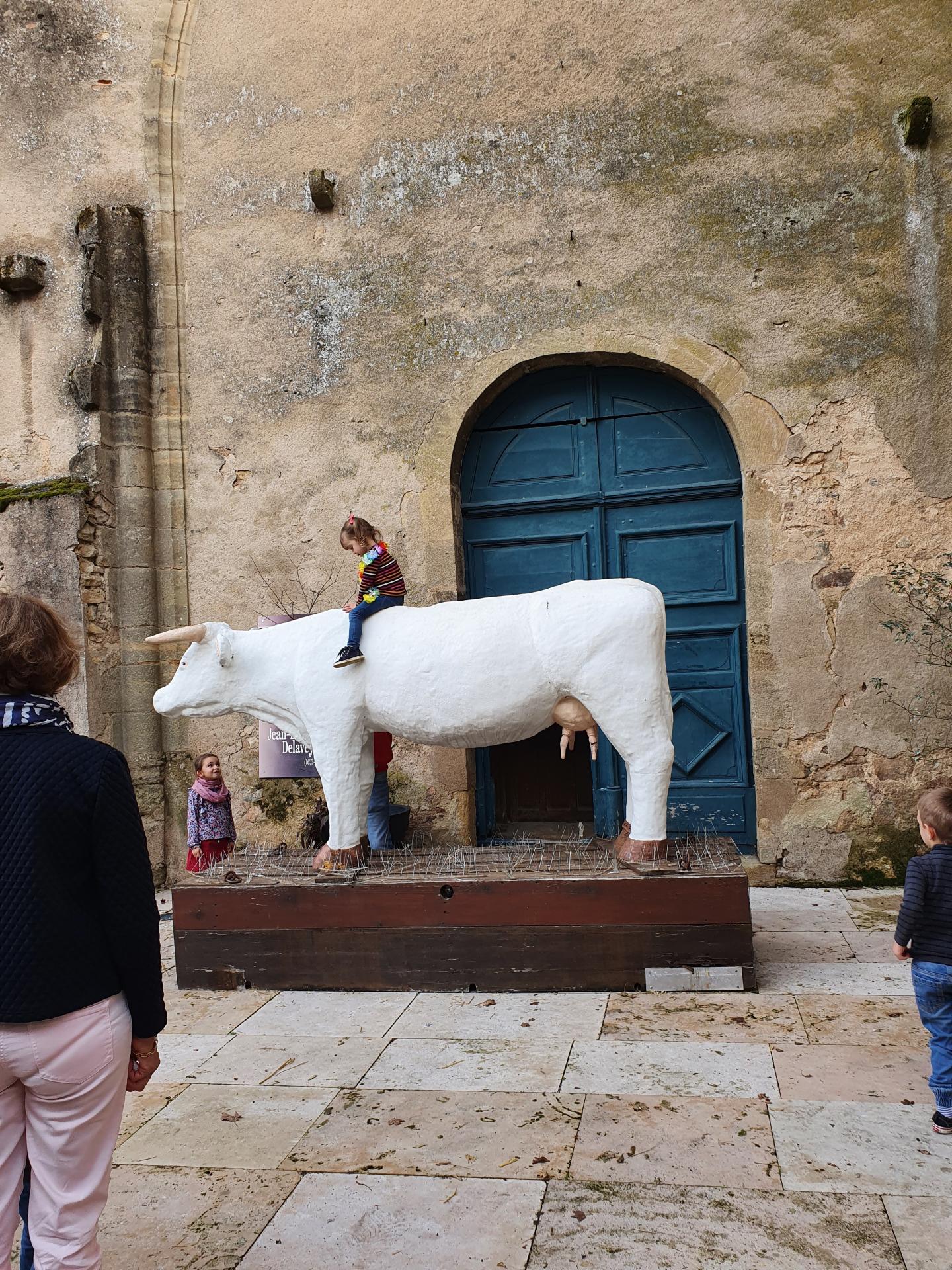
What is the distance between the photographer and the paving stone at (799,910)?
5.23 m

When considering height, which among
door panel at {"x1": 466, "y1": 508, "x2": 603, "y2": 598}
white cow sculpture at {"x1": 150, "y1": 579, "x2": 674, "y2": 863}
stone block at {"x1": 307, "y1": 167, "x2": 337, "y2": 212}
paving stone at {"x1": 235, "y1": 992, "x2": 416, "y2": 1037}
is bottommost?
paving stone at {"x1": 235, "y1": 992, "x2": 416, "y2": 1037}

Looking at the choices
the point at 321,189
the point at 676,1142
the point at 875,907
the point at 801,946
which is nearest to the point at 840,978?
the point at 801,946

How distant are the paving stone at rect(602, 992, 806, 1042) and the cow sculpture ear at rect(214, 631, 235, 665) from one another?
7.47 ft

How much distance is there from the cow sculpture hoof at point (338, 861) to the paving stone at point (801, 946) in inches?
73.9

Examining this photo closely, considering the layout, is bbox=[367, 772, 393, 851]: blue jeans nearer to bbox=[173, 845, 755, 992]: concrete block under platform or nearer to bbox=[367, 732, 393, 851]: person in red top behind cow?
bbox=[367, 732, 393, 851]: person in red top behind cow

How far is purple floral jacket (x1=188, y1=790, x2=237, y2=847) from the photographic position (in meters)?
5.73

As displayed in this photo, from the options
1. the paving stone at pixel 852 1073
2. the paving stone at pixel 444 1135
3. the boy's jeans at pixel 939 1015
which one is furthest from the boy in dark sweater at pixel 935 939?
the paving stone at pixel 444 1135

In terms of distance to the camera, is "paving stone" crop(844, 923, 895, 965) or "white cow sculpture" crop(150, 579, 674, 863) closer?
"white cow sculpture" crop(150, 579, 674, 863)

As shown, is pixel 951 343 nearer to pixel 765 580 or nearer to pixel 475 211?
pixel 765 580

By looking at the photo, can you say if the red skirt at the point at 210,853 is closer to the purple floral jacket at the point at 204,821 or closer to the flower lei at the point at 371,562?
the purple floral jacket at the point at 204,821

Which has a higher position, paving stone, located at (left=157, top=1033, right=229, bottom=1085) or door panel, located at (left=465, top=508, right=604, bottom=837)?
door panel, located at (left=465, top=508, right=604, bottom=837)

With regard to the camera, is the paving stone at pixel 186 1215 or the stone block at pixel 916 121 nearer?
the paving stone at pixel 186 1215

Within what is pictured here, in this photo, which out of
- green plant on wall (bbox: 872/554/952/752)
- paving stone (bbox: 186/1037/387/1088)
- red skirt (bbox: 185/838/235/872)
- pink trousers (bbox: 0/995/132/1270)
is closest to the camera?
pink trousers (bbox: 0/995/132/1270)

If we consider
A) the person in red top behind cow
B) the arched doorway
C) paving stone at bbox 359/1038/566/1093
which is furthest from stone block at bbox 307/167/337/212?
paving stone at bbox 359/1038/566/1093
